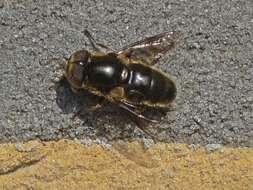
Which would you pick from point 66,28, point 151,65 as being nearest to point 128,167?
point 151,65

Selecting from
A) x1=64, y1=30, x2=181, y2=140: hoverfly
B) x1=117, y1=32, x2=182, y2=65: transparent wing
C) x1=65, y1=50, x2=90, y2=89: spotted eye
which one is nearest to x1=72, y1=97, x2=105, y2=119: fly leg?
x1=64, y1=30, x2=181, y2=140: hoverfly

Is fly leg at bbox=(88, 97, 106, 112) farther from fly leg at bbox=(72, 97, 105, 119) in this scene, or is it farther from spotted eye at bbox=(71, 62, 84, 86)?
spotted eye at bbox=(71, 62, 84, 86)

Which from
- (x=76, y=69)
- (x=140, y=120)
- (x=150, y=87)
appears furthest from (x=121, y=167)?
(x=76, y=69)

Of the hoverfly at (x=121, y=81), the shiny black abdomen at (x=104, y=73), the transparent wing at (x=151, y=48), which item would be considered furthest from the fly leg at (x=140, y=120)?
the transparent wing at (x=151, y=48)

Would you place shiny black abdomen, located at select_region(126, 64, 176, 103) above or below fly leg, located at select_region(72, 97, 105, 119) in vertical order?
above

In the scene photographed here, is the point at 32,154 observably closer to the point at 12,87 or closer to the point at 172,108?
the point at 12,87

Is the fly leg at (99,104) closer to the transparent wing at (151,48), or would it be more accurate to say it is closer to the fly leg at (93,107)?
the fly leg at (93,107)
